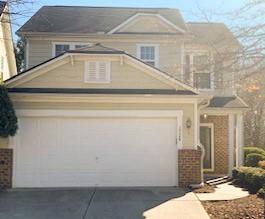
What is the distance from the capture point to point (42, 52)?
21578 mm

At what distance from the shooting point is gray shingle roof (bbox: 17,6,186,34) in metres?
21.9

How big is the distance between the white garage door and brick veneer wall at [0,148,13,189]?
233mm

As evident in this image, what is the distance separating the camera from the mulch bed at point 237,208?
11.1 m

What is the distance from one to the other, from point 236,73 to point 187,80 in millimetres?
3709

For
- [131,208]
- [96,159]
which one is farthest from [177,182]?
[131,208]

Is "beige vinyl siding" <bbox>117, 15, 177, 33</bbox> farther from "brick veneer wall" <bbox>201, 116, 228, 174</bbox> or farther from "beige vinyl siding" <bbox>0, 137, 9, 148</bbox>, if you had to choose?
"beige vinyl siding" <bbox>0, 137, 9, 148</bbox>

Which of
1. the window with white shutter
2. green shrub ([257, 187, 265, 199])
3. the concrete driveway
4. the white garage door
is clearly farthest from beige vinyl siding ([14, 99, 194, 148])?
green shrub ([257, 187, 265, 199])

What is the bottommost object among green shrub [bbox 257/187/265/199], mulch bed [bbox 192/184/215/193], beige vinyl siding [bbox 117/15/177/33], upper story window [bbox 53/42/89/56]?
mulch bed [bbox 192/184/215/193]

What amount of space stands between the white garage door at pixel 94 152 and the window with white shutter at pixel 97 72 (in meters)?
1.40

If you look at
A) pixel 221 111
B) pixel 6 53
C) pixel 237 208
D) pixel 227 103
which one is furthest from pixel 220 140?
pixel 6 53

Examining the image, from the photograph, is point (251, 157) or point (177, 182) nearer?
point (177, 182)

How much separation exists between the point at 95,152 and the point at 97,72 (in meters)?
2.83

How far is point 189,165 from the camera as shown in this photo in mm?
15508

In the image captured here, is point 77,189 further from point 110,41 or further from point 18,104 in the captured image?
point 110,41
